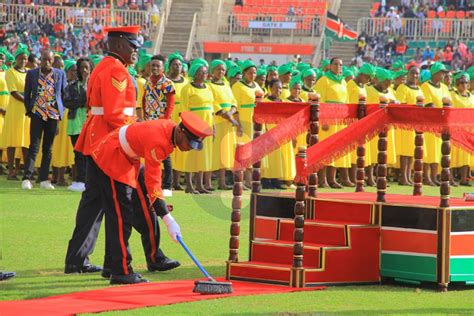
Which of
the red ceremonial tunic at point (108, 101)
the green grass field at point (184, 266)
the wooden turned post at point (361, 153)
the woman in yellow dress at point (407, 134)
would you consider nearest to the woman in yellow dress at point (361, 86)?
the woman in yellow dress at point (407, 134)

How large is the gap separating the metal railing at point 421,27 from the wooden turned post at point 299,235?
31835 millimetres

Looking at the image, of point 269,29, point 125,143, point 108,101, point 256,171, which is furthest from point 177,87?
point 269,29

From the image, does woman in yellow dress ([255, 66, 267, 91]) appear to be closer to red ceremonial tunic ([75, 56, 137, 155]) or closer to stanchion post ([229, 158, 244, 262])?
stanchion post ([229, 158, 244, 262])

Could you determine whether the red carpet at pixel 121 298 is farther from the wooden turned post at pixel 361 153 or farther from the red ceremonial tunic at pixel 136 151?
the wooden turned post at pixel 361 153

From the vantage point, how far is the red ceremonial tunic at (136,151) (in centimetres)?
959

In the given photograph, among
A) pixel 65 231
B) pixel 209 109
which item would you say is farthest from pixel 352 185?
pixel 65 231

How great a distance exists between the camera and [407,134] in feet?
70.0

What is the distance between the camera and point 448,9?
43406mm

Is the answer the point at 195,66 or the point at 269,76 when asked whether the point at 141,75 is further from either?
the point at 269,76

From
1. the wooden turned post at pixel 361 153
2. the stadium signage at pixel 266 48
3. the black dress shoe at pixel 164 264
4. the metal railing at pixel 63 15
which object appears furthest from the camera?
the stadium signage at pixel 266 48

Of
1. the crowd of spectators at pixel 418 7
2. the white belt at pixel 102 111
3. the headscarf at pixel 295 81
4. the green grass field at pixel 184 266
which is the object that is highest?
the crowd of spectators at pixel 418 7

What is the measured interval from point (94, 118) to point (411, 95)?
1127 centimetres

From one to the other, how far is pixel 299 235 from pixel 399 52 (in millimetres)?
31287

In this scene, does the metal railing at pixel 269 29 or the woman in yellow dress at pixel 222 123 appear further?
the metal railing at pixel 269 29
